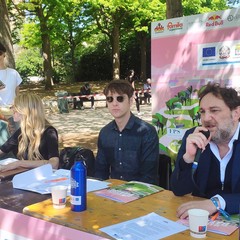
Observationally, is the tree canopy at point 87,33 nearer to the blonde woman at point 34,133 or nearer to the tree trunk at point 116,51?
the tree trunk at point 116,51

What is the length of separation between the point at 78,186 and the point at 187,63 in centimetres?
337

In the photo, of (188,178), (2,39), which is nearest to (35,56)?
(2,39)

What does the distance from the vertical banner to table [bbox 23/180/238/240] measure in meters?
2.57

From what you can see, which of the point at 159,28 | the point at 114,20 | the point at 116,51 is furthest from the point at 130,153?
the point at 114,20

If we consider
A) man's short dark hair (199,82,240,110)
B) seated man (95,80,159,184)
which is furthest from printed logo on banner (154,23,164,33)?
man's short dark hair (199,82,240,110)

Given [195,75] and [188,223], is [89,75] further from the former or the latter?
[188,223]

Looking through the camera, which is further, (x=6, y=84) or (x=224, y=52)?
(x=6, y=84)

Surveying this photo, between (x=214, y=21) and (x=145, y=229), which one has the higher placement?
(x=214, y=21)

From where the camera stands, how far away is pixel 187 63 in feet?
16.8

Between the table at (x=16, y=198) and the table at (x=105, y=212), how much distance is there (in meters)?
0.10

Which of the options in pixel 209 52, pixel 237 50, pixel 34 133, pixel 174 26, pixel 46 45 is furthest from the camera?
pixel 46 45

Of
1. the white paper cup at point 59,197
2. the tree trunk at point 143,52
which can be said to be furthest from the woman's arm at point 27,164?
the tree trunk at point 143,52

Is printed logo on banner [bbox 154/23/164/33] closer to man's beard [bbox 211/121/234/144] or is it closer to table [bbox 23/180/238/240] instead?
man's beard [bbox 211/121/234/144]

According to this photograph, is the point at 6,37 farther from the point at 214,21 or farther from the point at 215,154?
the point at 215,154
